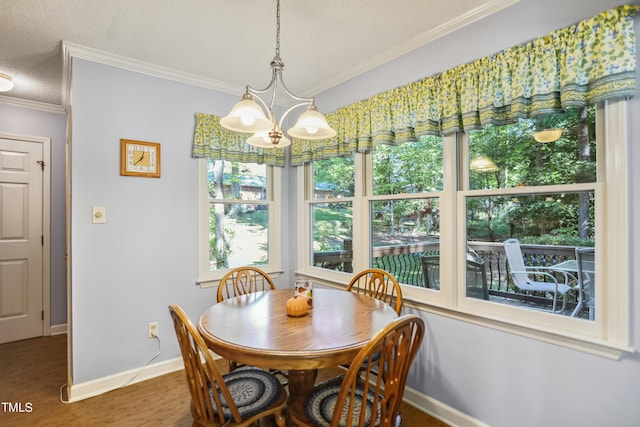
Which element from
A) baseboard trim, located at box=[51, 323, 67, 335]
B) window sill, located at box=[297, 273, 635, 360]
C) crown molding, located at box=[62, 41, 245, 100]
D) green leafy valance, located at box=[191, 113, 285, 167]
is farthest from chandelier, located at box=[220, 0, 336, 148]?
baseboard trim, located at box=[51, 323, 67, 335]

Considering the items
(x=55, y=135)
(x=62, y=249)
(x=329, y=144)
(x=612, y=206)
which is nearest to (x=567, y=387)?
(x=612, y=206)

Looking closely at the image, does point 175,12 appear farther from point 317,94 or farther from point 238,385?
point 238,385

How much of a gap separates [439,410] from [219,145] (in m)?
2.66

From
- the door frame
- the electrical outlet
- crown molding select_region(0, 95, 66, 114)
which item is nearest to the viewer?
the electrical outlet

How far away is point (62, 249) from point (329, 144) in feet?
10.5

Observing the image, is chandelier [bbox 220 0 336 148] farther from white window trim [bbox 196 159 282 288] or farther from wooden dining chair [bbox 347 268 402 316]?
white window trim [bbox 196 159 282 288]

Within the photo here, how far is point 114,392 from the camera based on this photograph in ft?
7.73

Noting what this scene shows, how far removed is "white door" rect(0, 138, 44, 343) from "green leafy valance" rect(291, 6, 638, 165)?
138 inches

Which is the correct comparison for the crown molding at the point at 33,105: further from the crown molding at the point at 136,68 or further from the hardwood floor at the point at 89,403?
the hardwood floor at the point at 89,403

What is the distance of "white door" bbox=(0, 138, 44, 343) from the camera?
3270 millimetres

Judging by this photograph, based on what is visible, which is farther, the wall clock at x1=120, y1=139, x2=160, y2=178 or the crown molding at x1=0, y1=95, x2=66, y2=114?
the crown molding at x1=0, y1=95, x2=66, y2=114

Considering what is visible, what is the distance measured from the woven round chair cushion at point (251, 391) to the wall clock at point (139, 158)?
5.76 ft

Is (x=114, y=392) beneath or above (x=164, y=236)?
beneath

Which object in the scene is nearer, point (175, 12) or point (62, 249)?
point (175, 12)
